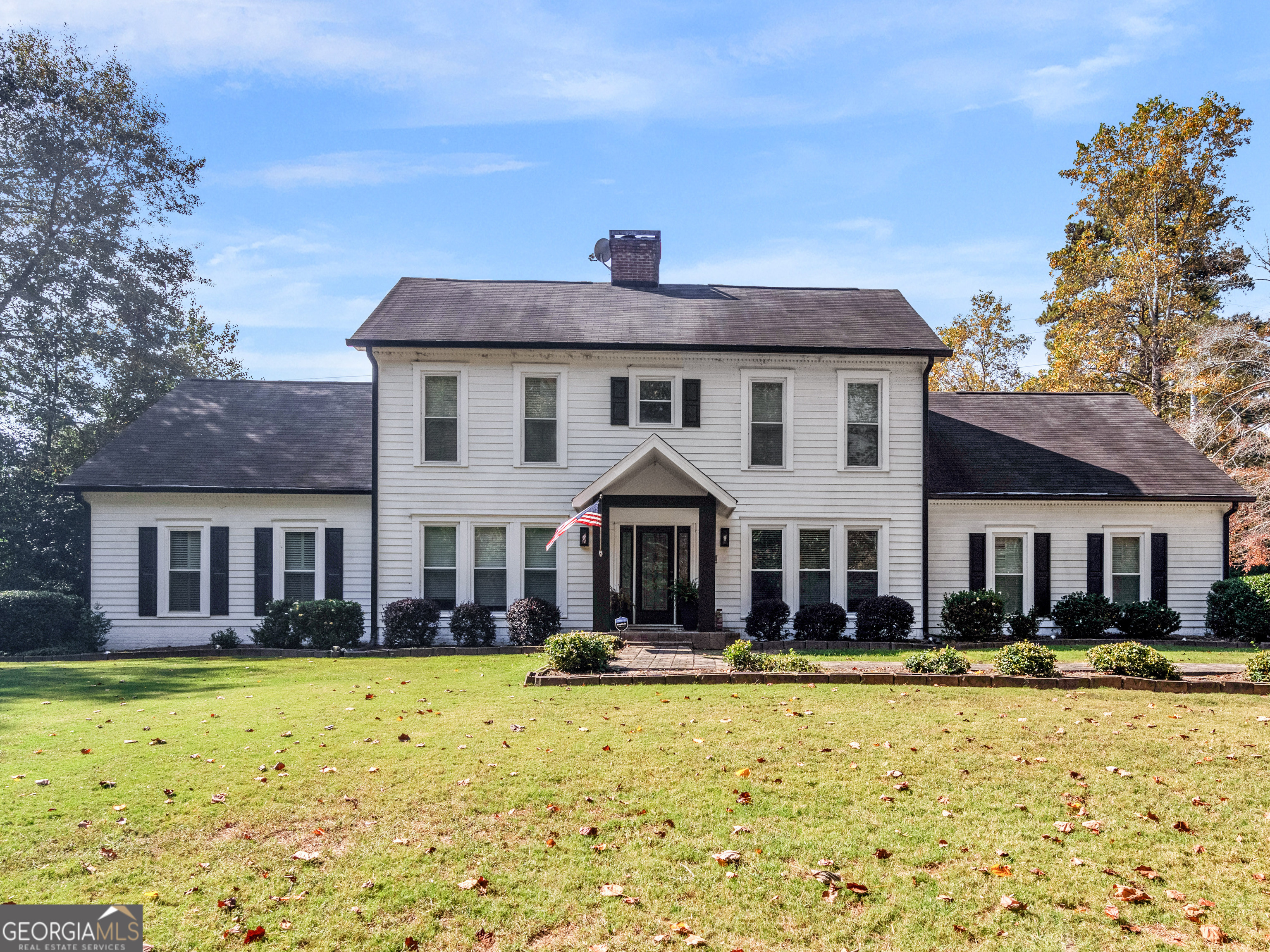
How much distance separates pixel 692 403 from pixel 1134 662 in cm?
920

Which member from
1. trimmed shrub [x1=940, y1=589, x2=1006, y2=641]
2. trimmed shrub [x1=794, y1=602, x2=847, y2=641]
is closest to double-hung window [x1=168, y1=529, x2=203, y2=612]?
trimmed shrub [x1=794, y1=602, x2=847, y2=641]

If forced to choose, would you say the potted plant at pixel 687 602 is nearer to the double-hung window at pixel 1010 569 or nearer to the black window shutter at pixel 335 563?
the double-hung window at pixel 1010 569

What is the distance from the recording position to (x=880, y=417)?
1692cm

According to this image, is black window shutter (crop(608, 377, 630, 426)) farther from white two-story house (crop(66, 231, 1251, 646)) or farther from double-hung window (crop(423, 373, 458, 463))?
double-hung window (crop(423, 373, 458, 463))

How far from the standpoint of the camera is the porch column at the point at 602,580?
1571 cm

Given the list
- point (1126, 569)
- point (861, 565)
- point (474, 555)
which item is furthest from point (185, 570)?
point (1126, 569)

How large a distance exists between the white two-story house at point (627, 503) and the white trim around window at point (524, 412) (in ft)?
0.14

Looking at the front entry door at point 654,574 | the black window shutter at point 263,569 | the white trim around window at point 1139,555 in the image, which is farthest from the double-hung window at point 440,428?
the white trim around window at point 1139,555

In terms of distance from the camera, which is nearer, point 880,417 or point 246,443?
point 880,417

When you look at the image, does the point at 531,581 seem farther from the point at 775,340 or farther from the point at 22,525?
the point at 22,525

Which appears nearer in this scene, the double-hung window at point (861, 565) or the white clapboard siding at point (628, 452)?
the white clapboard siding at point (628, 452)

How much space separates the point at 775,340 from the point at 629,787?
12.5 m

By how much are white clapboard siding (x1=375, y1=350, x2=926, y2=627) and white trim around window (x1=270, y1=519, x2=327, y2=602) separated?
139 centimetres

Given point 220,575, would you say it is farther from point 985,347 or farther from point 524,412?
point 985,347
